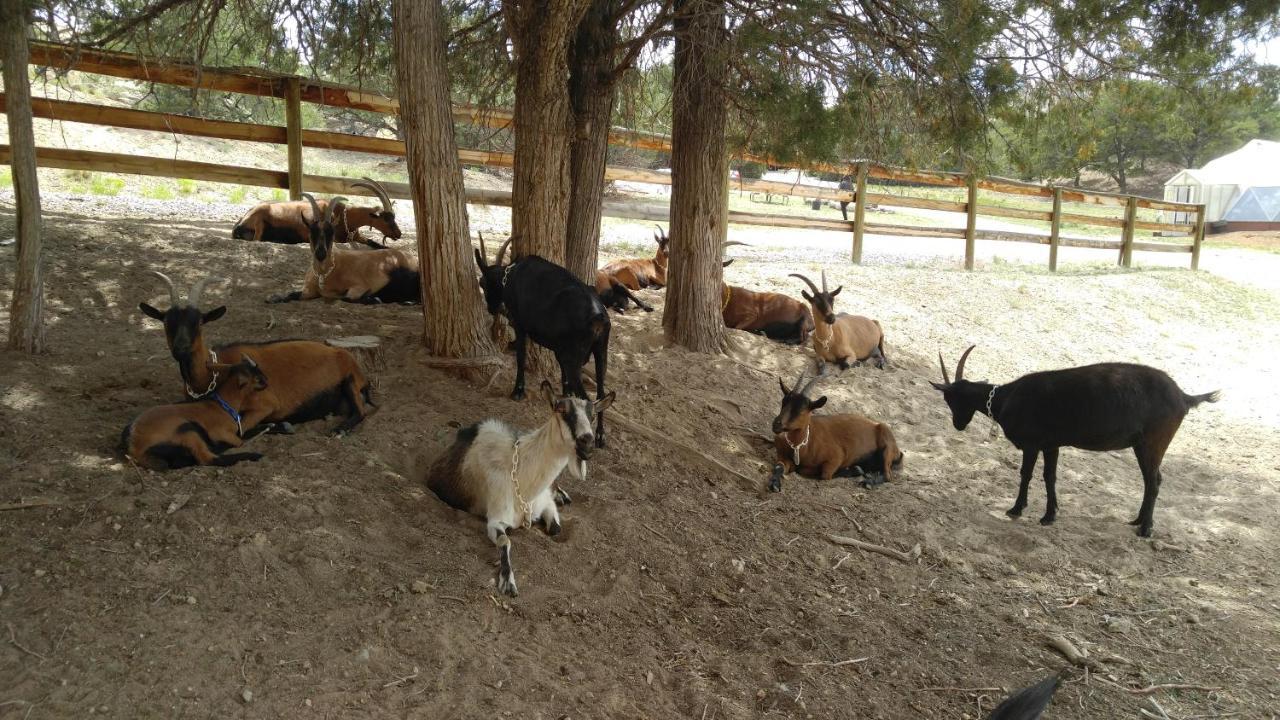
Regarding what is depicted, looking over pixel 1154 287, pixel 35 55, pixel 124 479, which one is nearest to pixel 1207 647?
pixel 124 479

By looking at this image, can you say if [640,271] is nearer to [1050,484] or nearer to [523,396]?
[523,396]

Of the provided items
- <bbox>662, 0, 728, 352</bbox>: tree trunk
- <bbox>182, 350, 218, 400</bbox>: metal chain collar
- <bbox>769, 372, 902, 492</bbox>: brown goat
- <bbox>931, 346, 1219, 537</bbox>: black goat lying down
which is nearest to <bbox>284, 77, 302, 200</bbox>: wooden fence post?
<bbox>662, 0, 728, 352</bbox>: tree trunk

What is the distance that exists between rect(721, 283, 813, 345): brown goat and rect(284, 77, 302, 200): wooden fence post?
17.7 feet

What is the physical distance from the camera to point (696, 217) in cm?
909

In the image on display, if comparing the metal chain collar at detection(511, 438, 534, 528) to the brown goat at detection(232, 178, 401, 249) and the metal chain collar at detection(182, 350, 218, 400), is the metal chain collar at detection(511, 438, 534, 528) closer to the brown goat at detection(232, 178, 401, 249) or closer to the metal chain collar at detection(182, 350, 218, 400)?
the metal chain collar at detection(182, 350, 218, 400)

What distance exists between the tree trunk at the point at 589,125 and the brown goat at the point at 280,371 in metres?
2.26

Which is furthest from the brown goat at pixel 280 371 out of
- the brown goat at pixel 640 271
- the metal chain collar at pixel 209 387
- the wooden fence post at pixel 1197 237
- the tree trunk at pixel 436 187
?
the wooden fence post at pixel 1197 237

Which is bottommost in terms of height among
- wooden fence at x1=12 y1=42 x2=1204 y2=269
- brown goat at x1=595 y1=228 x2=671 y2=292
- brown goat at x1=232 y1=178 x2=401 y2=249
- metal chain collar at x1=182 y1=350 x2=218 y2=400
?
metal chain collar at x1=182 y1=350 x2=218 y2=400

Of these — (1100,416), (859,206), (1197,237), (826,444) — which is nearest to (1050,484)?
(1100,416)

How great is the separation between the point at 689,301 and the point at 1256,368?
364 inches

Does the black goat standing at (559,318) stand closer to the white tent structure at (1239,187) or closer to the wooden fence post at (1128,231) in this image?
the wooden fence post at (1128,231)

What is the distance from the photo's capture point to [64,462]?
4.86 meters

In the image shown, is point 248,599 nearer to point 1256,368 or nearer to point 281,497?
point 281,497

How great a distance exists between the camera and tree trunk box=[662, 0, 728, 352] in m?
8.88
